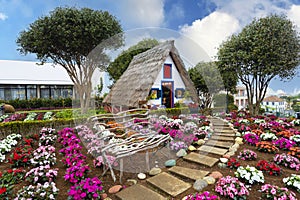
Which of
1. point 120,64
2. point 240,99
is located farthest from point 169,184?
point 240,99

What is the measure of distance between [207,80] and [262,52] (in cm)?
462

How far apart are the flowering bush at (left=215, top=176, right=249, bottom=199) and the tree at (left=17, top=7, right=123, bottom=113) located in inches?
260

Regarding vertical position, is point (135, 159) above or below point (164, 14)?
below

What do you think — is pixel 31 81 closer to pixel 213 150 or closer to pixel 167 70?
pixel 167 70

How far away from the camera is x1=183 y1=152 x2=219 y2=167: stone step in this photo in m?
3.08

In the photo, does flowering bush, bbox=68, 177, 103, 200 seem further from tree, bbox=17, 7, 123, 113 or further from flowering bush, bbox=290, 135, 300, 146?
tree, bbox=17, 7, 123, 113

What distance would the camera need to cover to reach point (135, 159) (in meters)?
3.44

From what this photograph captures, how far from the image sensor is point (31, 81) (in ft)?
57.3

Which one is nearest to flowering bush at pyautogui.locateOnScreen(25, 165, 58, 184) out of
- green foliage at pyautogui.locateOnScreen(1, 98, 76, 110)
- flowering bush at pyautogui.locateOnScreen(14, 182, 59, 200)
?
flowering bush at pyautogui.locateOnScreen(14, 182, 59, 200)

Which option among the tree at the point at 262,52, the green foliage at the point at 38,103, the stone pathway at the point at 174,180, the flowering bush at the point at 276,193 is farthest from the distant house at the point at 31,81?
the flowering bush at the point at 276,193

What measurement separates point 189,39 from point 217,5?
2804 mm

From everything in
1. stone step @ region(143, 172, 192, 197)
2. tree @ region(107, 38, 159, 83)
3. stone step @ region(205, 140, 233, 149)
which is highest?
tree @ region(107, 38, 159, 83)

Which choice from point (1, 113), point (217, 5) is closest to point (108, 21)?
point (217, 5)

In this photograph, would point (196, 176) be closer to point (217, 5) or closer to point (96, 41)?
point (217, 5)
